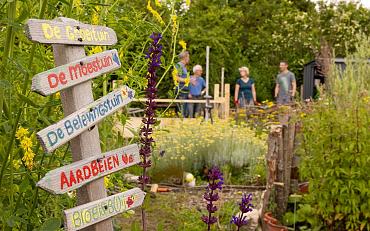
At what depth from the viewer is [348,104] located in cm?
512

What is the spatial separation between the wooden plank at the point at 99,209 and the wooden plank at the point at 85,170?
0.24ft

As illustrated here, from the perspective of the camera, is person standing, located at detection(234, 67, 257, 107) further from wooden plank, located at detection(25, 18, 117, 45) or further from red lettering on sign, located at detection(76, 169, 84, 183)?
red lettering on sign, located at detection(76, 169, 84, 183)

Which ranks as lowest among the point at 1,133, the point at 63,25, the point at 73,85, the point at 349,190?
the point at 349,190

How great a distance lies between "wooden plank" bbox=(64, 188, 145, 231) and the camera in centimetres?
209

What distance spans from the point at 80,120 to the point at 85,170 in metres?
0.16

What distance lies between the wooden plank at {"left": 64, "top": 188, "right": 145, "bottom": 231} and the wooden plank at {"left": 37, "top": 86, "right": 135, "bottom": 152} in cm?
21

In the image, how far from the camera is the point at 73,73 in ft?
6.89

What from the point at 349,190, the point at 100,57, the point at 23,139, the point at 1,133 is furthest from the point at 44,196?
the point at 349,190

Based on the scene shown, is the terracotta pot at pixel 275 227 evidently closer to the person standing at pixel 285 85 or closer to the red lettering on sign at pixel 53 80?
the red lettering on sign at pixel 53 80

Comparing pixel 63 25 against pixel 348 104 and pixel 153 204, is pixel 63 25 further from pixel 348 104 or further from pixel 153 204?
pixel 153 204

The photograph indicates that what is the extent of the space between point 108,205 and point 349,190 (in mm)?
2981

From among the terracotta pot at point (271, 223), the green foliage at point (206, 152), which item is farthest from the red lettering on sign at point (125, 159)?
the green foliage at point (206, 152)

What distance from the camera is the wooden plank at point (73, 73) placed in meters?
1.97

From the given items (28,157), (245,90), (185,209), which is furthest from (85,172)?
(245,90)
